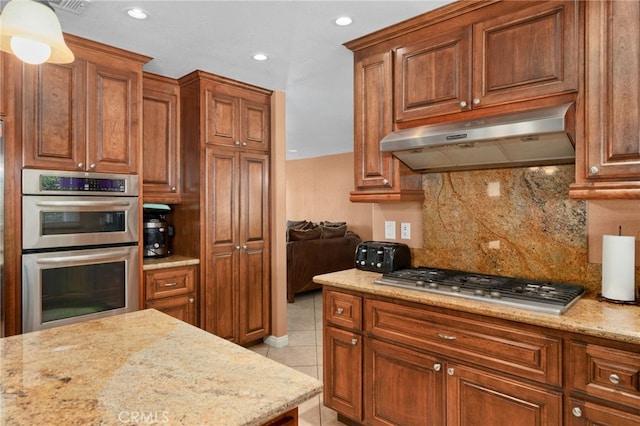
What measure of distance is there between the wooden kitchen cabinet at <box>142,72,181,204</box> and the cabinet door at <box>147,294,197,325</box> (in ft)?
2.74

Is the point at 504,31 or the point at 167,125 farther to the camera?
the point at 167,125

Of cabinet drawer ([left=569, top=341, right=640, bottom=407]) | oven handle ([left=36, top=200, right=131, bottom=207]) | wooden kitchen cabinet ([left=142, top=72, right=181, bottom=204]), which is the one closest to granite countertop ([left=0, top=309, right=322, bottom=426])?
cabinet drawer ([left=569, top=341, right=640, bottom=407])

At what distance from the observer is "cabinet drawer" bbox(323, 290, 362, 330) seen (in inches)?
85.9

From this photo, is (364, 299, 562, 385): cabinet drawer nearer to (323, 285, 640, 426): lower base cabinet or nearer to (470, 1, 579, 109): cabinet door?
(323, 285, 640, 426): lower base cabinet

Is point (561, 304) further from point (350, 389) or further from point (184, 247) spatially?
point (184, 247)

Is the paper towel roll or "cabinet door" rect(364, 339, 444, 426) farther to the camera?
"cabinet door" rect(364, 339, 444, 426)

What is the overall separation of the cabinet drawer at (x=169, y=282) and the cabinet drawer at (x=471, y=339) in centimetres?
166

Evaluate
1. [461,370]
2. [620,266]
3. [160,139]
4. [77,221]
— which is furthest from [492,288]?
[160,139]

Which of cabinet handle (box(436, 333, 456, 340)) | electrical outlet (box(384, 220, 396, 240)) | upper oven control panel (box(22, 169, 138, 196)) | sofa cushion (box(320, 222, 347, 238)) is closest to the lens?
cabinet handle (box(436, 333, 456, 340))

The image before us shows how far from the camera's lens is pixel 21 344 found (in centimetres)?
121

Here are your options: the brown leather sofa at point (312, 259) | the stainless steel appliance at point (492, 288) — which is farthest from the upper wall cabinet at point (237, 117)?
the brown leather sofa at point (312, 259)

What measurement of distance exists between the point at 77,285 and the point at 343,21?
237 centimetres

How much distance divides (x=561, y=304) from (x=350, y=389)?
124 centimetres

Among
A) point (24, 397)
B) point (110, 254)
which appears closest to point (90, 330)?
point (24, 397)
